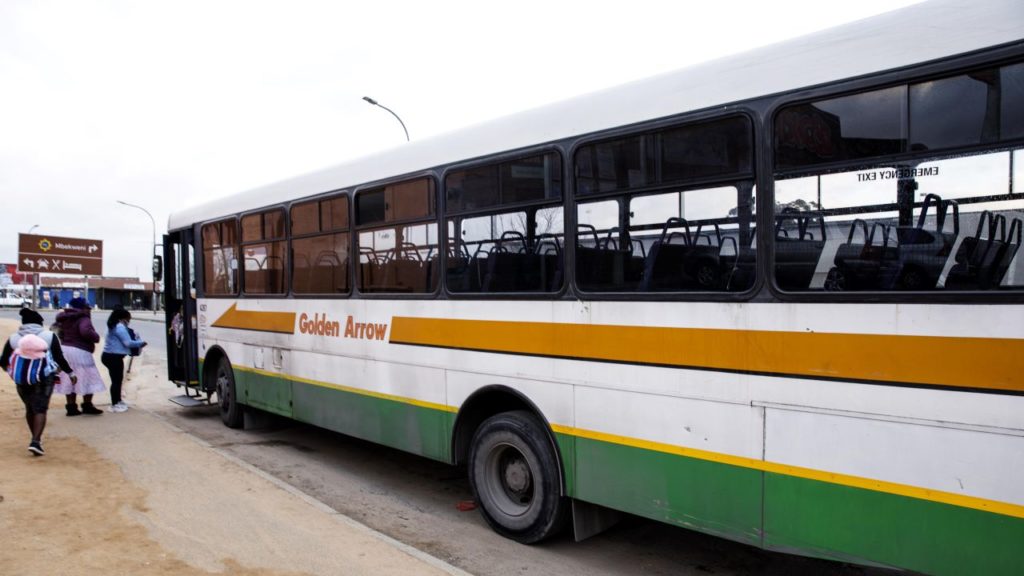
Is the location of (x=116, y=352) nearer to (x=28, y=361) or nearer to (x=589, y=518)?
(x=28, y=361)

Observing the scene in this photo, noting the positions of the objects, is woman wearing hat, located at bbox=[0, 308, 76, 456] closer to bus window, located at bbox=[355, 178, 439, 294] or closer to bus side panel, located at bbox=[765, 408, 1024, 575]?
bus window, located at bbox=[355, 178, 439, 294]

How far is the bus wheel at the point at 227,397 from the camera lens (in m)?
9.08

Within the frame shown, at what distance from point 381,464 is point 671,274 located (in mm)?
4592

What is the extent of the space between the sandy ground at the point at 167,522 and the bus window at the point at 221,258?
237 cm

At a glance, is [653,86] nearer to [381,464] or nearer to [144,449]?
[381,464]

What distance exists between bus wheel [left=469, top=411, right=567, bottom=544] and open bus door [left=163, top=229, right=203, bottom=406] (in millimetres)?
6356

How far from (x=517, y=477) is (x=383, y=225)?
8.69 feet

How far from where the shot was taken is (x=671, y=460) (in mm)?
4000

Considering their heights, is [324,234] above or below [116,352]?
above

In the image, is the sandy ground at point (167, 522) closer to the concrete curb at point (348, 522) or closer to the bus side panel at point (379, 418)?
the concrete curb at point (348, 522)

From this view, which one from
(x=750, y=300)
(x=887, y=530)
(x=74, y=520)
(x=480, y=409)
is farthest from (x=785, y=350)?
(x=74, y=520)

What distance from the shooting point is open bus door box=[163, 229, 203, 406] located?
33.6ft

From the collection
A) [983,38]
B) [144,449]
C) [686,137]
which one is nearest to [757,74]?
[686,137]

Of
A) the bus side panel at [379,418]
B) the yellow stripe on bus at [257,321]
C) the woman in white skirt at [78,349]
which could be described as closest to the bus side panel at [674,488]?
the bus side panel at [379,418]
